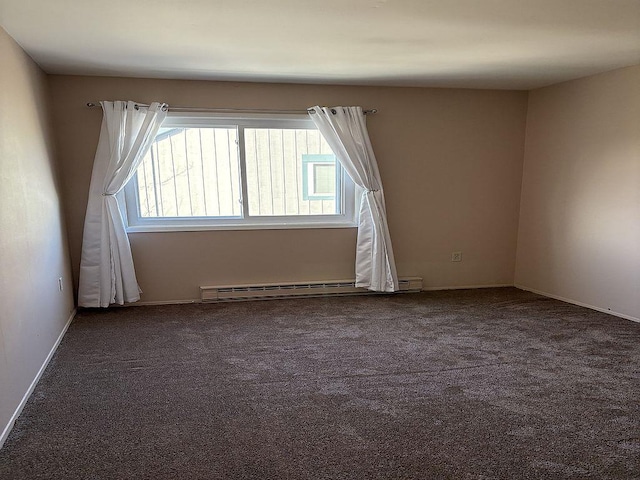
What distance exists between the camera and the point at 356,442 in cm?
185

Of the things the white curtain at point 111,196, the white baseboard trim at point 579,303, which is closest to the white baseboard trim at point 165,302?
the white curtain at point 111,196

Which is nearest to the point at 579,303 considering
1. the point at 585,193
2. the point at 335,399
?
the point at 585,193

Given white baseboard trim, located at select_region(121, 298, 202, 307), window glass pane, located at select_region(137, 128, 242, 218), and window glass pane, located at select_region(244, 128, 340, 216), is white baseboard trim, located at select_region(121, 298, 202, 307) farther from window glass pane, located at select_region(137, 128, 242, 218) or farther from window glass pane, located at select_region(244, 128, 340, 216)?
window glass pane, located at select_region(244, 128, 340, 216)

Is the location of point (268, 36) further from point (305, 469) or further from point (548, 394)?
point (548, 394)

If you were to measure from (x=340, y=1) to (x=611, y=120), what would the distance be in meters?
2.93

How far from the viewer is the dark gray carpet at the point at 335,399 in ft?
5.63

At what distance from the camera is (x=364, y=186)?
4074mm

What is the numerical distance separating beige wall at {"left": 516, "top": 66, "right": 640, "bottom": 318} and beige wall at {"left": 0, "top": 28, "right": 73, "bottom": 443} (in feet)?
15.1

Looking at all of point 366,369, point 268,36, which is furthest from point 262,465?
point 268,36

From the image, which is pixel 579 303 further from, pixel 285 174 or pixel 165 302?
pixel 165 302

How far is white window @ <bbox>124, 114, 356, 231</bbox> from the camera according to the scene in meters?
3.89

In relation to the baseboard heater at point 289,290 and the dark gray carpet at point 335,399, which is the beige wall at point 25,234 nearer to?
the dark gray carpet at point 335,399

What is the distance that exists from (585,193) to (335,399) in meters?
3.25

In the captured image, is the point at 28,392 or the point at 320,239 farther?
the point at 320,239
